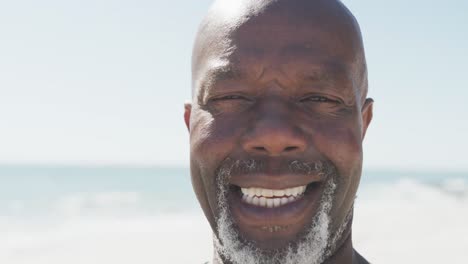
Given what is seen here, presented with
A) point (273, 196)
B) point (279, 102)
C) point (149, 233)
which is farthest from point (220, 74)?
point (149, 233)

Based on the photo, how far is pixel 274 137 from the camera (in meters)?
2.04

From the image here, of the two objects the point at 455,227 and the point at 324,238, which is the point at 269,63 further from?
the point at 455,227

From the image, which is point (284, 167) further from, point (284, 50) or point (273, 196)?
point (284, 50)

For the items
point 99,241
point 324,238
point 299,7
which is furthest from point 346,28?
point 99,241

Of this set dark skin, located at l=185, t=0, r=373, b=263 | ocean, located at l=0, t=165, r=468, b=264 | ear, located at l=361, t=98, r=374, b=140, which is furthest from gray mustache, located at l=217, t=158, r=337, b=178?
ocean, located at l=0, t=165, r=468, b=264

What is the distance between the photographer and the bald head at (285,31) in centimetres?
219

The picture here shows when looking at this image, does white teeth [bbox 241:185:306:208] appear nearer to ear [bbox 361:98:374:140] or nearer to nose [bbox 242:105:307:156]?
nose [bbox 242:105:307:156]

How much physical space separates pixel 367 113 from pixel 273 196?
78 centimetres

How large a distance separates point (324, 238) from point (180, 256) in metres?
10.3

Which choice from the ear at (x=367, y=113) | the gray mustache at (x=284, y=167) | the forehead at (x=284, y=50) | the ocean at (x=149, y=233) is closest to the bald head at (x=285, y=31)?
the forehead at (x=284, y=50)

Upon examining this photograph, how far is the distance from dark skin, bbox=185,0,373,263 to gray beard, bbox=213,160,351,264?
0.03 metres

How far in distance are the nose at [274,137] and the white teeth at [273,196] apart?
0.15 m

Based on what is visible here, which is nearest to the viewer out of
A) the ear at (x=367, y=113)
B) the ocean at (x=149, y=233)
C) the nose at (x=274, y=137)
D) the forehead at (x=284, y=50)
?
the nose at (x=274, y=137)

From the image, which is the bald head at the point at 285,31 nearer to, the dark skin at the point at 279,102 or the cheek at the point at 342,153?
the dark skin at the point at 279,102
